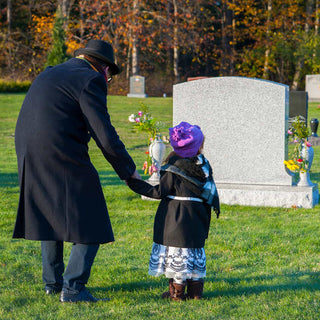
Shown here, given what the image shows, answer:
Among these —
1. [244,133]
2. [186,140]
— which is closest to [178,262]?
[186,140]

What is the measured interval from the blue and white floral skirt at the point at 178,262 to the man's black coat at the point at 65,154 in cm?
51

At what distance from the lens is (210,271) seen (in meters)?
5.02

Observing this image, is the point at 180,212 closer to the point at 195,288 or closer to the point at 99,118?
Result: the point at 195,288

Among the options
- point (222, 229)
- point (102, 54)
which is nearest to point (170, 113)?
point (222, 229)

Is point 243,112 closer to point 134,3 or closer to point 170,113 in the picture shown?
point 170,113

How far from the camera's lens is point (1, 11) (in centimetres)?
3491

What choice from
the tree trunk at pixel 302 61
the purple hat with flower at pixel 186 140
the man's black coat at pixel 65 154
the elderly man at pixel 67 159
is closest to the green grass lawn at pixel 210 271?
the elderly man at pixel 67 159

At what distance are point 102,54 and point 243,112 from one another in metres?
4.33

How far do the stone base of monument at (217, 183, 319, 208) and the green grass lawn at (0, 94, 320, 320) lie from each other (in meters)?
0.20

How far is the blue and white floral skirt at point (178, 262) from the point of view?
405 centimetres

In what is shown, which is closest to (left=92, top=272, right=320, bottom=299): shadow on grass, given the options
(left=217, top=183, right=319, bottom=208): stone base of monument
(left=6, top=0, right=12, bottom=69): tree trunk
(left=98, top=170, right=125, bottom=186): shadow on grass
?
(left=217, top=183, right=319, bottom=208): stone base of monument

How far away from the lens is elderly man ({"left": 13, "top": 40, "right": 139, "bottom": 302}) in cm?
372

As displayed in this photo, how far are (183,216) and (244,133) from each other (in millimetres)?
4096

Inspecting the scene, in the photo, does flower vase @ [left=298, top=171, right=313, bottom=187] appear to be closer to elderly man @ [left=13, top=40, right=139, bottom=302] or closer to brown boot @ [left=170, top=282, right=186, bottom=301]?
brown boot @ [left=170, top=282, right=186, bottom=301]
